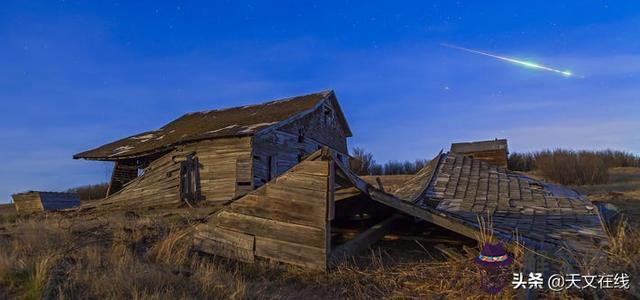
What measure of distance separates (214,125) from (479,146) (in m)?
15.0

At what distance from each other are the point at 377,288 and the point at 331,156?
1678mm

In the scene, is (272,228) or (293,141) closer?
(272,228)

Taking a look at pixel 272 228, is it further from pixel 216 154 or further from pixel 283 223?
pixel 216 154

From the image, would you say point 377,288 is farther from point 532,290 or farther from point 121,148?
point 121,148

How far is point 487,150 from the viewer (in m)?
23.8

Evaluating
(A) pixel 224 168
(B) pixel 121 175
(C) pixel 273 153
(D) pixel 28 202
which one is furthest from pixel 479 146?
(D) pixel 28 202

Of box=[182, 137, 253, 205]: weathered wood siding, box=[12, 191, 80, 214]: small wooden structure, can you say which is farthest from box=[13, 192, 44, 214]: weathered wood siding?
box=[182, 137, 253, 205]: weathered wood siding

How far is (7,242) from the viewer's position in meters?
6.75

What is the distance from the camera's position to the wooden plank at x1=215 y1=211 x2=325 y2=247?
5.41 metres

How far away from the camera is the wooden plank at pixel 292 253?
534cm

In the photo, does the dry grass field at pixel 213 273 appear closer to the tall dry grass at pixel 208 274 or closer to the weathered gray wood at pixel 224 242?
the tall dry grass at pixel 208 274

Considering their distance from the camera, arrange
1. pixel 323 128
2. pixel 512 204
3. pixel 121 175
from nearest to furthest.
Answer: pixel 512 204 → pixel 121 175 → pixel 323 128

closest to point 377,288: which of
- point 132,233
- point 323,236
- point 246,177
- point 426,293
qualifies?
point 426,293

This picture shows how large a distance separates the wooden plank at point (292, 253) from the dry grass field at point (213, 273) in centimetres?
11
